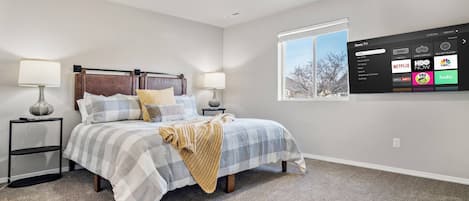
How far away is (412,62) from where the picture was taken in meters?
3.17

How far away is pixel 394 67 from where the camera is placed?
3314mm

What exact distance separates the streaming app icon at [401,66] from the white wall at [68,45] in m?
3.23

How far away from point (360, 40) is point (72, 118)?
392cm

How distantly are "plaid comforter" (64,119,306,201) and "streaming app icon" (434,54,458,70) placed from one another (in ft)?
5.91

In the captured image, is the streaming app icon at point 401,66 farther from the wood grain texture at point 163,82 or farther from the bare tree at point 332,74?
the wood grain texture at point 163,82

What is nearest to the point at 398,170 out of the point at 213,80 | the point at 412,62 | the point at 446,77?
the point at 446,77

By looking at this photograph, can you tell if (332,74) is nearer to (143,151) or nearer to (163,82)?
(163,82)

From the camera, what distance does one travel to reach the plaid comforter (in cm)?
206

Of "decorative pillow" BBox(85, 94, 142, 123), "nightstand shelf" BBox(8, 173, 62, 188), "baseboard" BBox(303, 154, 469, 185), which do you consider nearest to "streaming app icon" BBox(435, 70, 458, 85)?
"baseboard" BBox(303, 154, 469, 185)

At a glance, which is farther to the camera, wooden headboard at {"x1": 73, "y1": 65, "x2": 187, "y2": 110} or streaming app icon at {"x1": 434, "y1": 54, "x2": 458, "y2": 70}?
wooden headboard at {"x1": 73, "y1": 65, "x2": 187, "y2": 110}

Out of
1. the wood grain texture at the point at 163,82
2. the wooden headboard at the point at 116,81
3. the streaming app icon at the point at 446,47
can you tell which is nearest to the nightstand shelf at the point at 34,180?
the wooden headboard at the point at 116,81

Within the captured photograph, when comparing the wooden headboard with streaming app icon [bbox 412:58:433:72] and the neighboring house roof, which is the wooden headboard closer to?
the neighboring house roof

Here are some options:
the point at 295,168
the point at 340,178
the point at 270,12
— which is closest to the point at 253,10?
the point at 270,12

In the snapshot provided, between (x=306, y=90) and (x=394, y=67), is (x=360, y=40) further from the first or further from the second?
(x=306, y=90)
